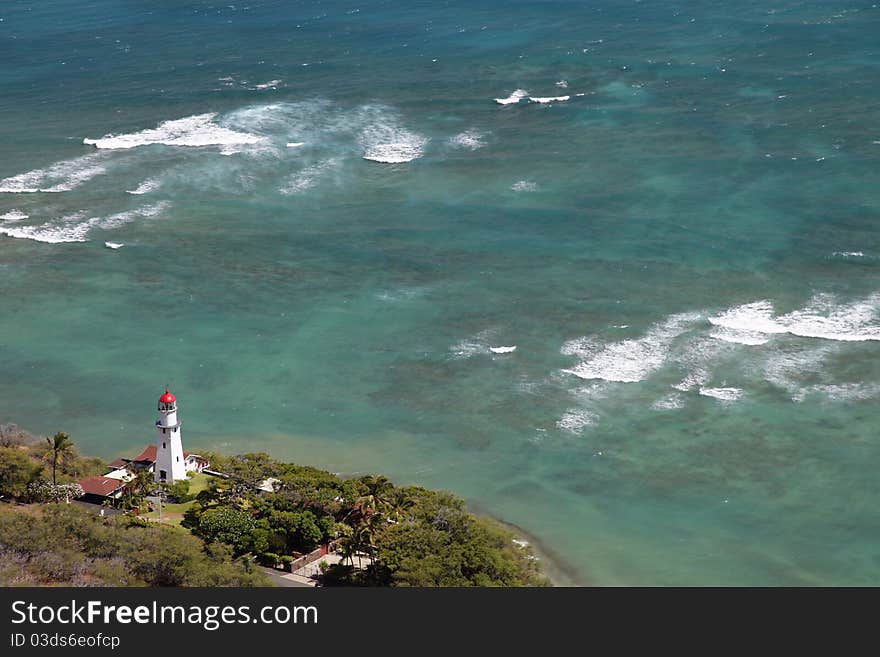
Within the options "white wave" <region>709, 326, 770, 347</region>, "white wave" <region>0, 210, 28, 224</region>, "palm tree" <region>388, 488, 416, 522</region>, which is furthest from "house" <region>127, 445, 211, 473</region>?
"white wave" <region>0, 210, 28, 224</region>

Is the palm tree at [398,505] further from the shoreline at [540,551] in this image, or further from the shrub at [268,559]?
the shrub at [268,559]

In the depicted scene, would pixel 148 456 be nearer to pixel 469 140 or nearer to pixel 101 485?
pixel 101 485

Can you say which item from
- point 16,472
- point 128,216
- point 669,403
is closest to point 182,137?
point 128,216

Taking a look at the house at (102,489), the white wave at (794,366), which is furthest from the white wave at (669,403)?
the house at (102,489)

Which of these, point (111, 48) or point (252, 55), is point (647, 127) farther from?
point (111, 48)

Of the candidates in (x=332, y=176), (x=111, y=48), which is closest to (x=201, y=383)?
(x=332, y=176)

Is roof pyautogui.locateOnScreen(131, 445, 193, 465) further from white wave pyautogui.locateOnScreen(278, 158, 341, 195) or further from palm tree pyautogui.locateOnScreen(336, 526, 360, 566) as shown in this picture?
white wave pyautogui.locateOnScreen(278, 158, 341, 195)
